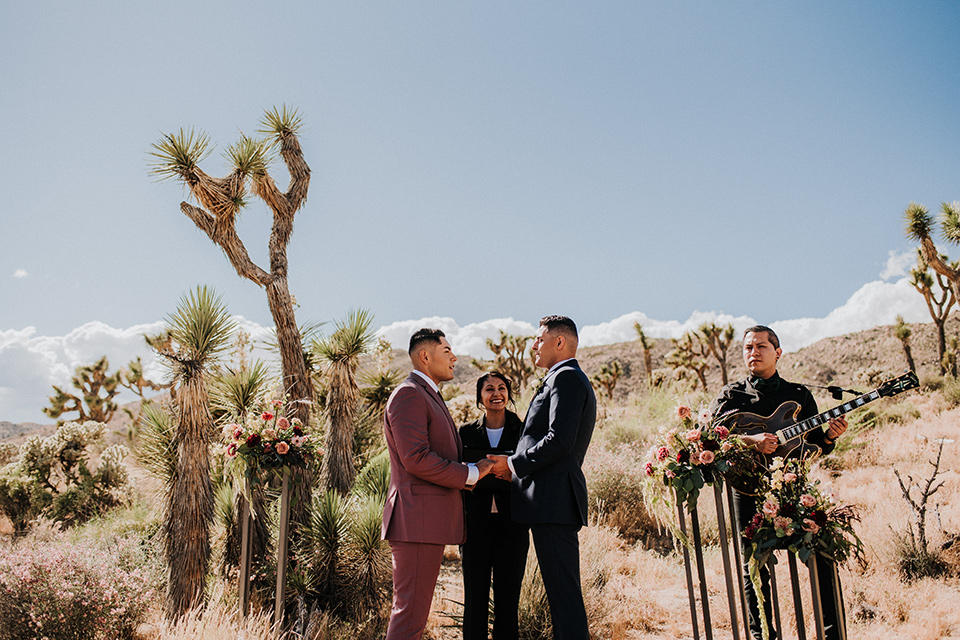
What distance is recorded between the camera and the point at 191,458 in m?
A: 5.99

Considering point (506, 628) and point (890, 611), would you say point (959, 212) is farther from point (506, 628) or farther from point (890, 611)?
point (506, 628)

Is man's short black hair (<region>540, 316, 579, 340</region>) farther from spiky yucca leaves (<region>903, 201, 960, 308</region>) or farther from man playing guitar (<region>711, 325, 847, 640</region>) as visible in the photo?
spiky yucca leaves (<region>903, 201, 960, 308</region>)

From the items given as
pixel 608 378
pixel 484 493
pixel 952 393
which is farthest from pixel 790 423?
pixel 608 378

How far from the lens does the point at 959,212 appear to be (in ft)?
51.1

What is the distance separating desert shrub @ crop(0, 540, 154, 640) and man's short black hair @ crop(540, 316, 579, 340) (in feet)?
14.7

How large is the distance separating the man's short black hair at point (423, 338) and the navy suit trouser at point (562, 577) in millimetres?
1367

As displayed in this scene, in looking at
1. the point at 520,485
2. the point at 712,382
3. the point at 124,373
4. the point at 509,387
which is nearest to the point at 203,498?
the point at 509,387

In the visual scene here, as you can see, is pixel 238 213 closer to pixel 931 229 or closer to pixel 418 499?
pixel 418 499

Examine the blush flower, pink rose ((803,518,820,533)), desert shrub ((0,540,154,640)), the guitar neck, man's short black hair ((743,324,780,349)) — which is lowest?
desert shrub ((0,540,154,640))

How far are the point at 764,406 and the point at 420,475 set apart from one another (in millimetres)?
2574

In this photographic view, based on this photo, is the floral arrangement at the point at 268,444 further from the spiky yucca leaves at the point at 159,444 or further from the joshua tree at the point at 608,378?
the joshua tree at the point at 608,378

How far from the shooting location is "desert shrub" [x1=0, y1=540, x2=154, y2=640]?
463 centimetres

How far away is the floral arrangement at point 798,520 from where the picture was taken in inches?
125

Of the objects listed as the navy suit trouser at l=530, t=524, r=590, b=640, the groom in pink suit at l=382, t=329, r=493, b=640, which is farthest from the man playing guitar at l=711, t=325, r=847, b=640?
the groom in pink suit at l=382, t=329, r=493, b=640
